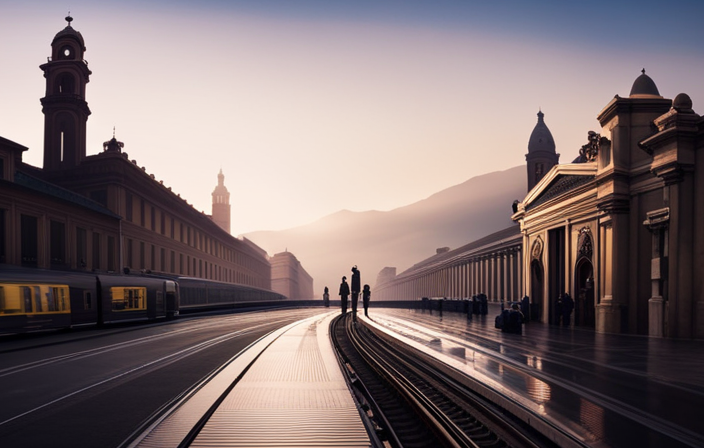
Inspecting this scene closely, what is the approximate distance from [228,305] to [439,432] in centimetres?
5033

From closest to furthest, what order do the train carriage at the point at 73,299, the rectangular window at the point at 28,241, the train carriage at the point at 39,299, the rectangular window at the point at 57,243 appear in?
the train carriage at the point at 39,299 → the train carriage at the point at 73,299 → the rectangular window at the point at 28,241 → the rectangular window at the point at 57,243

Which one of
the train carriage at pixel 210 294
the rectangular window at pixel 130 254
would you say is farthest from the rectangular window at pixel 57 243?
the rectangular window at pixel 130 254

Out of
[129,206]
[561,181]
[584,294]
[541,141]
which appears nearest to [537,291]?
[584,294]

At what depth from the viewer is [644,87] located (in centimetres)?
2847

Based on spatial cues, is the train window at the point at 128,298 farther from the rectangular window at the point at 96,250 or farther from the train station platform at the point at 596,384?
the rectangular window at the point at 96,250

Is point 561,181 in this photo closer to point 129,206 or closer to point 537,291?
point 537,291

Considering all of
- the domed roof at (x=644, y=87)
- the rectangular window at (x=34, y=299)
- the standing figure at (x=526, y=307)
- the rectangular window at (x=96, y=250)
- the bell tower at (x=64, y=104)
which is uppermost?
the bell tower at (x=64, y=104)

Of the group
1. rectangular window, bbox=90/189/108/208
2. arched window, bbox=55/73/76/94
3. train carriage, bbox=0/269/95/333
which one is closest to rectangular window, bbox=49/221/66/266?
rectangular window, bbox=90/189/108/208

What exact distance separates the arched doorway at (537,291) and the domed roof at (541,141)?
7599 cm

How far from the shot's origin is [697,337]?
870 inches

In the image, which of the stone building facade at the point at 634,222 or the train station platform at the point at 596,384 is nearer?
the train station platform at the point at 596,384

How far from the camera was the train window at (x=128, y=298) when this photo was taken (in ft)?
102

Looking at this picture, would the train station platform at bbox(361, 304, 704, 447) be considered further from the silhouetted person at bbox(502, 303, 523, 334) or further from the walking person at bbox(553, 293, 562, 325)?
the walking person at bbox(553, 293, 562, 325)

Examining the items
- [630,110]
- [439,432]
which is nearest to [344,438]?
[439,432]
